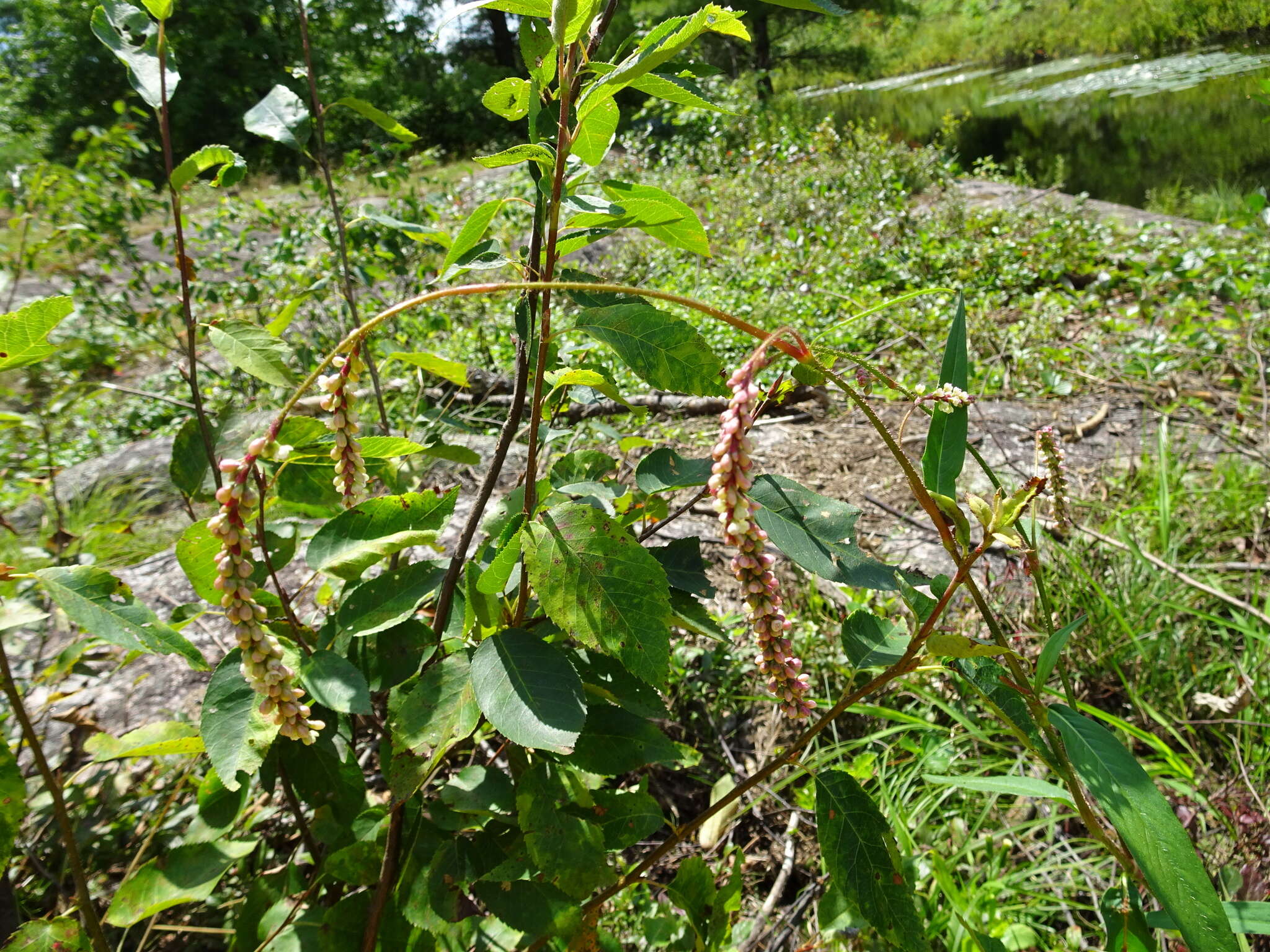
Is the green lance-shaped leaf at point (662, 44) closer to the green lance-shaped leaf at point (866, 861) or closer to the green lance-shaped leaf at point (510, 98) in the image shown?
the green lance-shaped leaf at point (510, 98)

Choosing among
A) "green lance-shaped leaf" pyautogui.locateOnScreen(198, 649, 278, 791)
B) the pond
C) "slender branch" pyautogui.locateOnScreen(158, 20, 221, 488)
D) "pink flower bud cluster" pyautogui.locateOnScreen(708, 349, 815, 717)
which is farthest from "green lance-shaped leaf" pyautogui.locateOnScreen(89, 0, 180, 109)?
the pond

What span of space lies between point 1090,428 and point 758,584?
2.69m

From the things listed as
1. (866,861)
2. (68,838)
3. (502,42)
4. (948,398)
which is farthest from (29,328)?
(502,42)

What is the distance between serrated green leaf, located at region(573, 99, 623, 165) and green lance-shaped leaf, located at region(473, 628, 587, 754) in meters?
0.44

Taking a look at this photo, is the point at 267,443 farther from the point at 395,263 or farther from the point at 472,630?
the point at 395,263

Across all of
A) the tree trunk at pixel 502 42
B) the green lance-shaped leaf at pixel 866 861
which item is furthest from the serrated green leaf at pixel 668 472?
the tree trunk at pixel 502 42

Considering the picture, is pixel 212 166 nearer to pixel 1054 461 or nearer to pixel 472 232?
pixel 472 232

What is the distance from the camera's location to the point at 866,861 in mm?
669

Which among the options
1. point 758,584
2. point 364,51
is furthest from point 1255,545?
point 364,51

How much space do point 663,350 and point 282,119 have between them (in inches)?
31.2

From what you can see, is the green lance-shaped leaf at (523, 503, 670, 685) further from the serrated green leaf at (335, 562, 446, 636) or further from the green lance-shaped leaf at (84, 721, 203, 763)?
the green lance-shaped leaf at (84, 721, 203, 763)

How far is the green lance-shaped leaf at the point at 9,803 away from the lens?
618mm

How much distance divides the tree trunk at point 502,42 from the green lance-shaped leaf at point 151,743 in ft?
60.9

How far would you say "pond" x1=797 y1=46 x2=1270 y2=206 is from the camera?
6652mm
